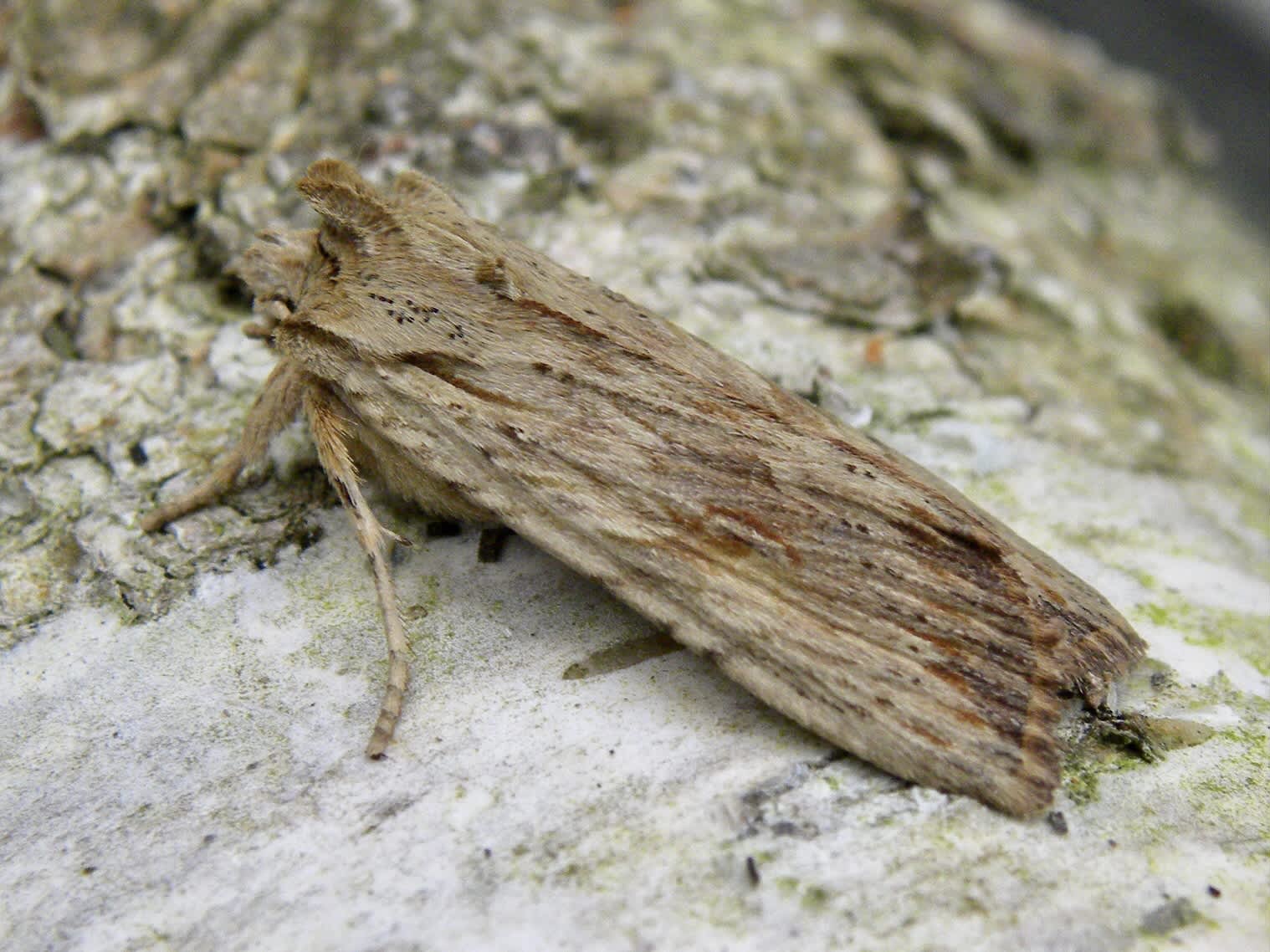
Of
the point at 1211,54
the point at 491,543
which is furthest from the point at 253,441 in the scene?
the point at 1211,54

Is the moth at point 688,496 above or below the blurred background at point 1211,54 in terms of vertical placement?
below

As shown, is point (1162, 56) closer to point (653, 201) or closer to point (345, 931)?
Result: point (653, 201)

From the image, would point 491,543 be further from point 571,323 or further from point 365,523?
point 571,323

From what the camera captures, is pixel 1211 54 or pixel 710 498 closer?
pixel 710 498

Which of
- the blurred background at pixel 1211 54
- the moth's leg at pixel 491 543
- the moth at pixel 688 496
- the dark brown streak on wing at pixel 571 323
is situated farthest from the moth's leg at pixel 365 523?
the blurred background at pixel 1211 54

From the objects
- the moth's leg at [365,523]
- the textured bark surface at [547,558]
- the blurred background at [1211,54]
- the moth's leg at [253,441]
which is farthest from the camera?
the blurred background at [1211,54]

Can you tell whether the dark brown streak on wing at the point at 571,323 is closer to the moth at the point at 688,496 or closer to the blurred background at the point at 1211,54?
the moth at the point at 688,496
